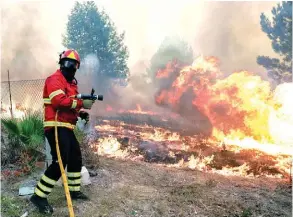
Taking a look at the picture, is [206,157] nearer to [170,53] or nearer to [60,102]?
[60,102]

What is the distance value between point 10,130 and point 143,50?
145 feet

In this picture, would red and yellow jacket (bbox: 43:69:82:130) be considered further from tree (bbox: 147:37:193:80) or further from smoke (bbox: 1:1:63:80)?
tree (bbox: 147:37:193:80)

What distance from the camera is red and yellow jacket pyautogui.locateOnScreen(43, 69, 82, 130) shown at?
14.9ft

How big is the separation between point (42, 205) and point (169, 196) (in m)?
2.27

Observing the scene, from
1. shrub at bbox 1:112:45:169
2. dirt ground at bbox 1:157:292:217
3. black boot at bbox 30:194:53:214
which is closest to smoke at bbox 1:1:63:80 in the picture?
shrub at bbox 1:112:45:169

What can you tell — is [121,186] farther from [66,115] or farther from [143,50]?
[143,50]

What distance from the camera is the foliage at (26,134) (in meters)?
6.71

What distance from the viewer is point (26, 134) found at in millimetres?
6824

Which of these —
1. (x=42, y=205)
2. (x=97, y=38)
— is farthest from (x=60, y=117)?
(x=97, y=38)

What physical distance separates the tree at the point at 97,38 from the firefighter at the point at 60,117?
1089 inches

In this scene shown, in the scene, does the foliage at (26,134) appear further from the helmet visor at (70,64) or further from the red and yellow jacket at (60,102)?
the helmet visor at (70,64)

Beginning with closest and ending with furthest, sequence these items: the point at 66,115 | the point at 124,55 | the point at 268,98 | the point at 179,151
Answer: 1. the point at 66,115
2. the point at 179,151
3. the point at 268,98
4. the point at 124,55

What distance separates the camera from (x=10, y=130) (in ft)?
22.3

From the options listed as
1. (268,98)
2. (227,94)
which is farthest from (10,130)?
(227,94)
